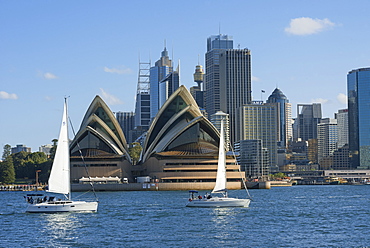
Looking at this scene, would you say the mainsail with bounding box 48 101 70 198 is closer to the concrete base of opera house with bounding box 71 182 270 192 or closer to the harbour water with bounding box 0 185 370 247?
the harbour water with bounding box 0 185 370 247

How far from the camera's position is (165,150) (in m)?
131

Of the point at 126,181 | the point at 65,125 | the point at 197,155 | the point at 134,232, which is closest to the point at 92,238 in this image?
the point at 134,232

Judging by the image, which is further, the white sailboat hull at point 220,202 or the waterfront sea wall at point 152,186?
the waterfront sea wall at point 152,186

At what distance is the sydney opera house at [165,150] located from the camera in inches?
4988

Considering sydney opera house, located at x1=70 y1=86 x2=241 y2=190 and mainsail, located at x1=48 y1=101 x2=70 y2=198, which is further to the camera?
sydney opera house, located at x1=70 y1=86 x2=241 y2=190

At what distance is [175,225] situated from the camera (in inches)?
1880

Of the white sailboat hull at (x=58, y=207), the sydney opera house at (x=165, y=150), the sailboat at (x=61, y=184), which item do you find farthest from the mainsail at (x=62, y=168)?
the sydney opera house at (x=165, y=150)

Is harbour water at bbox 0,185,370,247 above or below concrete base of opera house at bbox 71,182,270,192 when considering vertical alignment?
below

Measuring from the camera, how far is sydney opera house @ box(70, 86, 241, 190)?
127 metres

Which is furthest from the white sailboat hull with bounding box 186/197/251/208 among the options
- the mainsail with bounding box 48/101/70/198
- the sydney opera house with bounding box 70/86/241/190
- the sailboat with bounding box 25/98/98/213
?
the sydney opera house with bounding box 70/86/241/190

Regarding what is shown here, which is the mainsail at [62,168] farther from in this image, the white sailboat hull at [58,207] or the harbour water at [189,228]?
the harbour water at [189,228]

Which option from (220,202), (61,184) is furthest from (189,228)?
(220,202)

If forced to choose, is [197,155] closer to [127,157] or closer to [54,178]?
[127,157]

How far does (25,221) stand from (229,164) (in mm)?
80254
